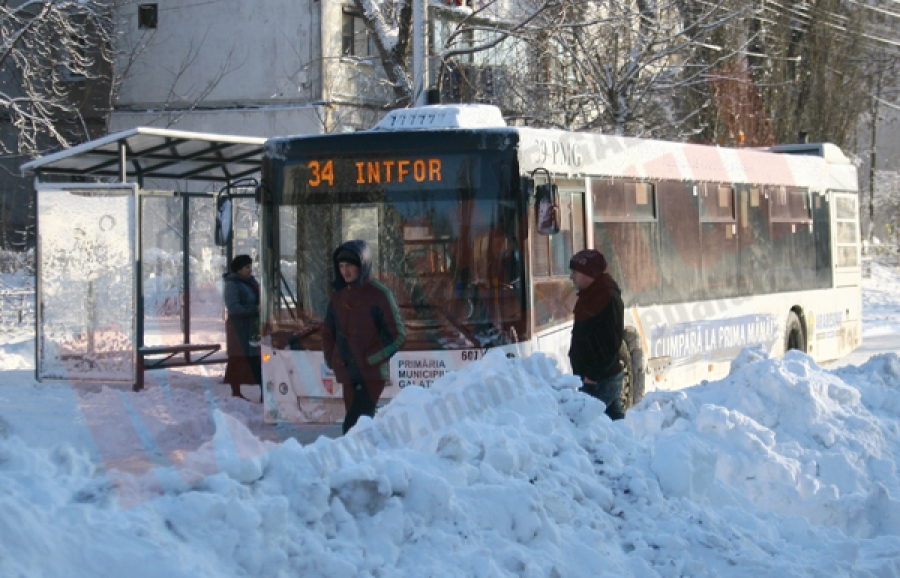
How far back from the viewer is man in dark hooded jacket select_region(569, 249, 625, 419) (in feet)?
26.1

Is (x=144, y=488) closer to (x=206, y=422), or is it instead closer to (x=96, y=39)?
(x=206, y=422)

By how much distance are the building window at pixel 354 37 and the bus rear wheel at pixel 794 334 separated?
16.9m

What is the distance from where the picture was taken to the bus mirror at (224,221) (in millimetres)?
10750

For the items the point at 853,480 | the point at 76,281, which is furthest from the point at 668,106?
the point at 853,480

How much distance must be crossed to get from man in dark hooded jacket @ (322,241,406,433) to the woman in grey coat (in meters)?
4.72

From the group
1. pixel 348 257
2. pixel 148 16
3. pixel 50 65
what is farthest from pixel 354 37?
pixel 348 257

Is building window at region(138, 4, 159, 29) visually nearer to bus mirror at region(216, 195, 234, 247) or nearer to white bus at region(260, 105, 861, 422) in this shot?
bus mirror at region(216, 195, 234, 247)

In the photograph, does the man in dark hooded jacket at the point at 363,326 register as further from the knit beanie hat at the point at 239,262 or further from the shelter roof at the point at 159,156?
the shelter roof at the point at 159,156

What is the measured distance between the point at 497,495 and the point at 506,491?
0.18 ft

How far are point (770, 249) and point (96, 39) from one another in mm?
20114

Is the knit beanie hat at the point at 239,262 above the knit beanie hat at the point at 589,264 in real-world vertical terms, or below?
above

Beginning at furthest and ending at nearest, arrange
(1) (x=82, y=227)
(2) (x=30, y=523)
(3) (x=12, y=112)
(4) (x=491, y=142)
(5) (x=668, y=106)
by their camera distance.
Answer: (5) (x=668, y=106) → (3) (x=12, y=112) → (1) (x=82, y=227) → (4) (x=491, y=142) → (2) (x=30, y=523)

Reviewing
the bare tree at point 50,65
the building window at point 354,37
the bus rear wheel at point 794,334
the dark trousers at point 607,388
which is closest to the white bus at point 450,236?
the dark trousers at point 607,388

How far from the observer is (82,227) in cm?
1316
